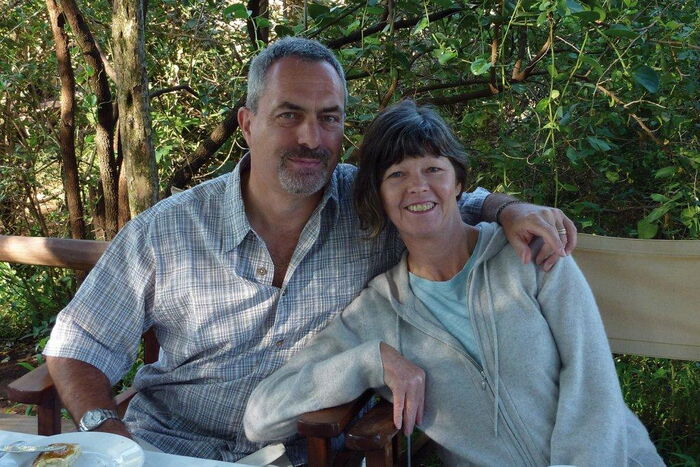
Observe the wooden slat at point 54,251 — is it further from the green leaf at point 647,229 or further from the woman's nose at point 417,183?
the green leaf at point 647,229

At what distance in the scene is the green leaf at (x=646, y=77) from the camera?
2.52m

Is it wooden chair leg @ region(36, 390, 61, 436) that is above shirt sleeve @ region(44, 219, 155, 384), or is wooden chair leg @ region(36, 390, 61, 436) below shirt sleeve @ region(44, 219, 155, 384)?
below

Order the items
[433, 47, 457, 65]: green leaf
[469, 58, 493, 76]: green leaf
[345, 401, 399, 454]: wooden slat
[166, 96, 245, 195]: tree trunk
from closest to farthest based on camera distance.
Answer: [345, 401, 399, 454]: wooden slat → [469, 58, 493, 76]: green leaf → [433, 47, 457, 65]: green leaf → [166, 96, 245, 195]: tree trunk

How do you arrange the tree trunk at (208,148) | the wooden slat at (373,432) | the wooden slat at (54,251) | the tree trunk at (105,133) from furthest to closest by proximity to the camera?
the tree trunk at (105,133), the tree trunk at (208,148), the wooden slat at (54,251), the wooden slat at (373,432)

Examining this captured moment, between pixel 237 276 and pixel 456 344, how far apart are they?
0.65 m

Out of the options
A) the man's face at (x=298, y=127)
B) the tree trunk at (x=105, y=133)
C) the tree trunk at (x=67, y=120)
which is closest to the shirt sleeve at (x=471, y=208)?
the man's face at (x=298, y=127)

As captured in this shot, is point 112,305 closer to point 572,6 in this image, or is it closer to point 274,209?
point 274,209

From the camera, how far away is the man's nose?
2238 millimetres

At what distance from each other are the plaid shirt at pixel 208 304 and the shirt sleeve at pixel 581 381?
593 mm

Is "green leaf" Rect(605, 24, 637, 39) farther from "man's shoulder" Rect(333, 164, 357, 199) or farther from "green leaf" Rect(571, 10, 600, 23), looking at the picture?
"man's shoulder" Rect(333, 164, 357, 199)

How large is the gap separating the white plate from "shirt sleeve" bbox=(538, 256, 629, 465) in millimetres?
999

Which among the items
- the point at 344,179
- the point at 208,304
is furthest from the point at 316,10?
the point at 208,304

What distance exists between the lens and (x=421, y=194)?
2090 millimetres

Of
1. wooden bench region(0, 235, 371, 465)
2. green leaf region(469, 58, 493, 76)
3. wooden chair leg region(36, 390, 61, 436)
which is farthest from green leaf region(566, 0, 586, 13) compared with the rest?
wooden chair leg region(36, 390, 61, 436)
